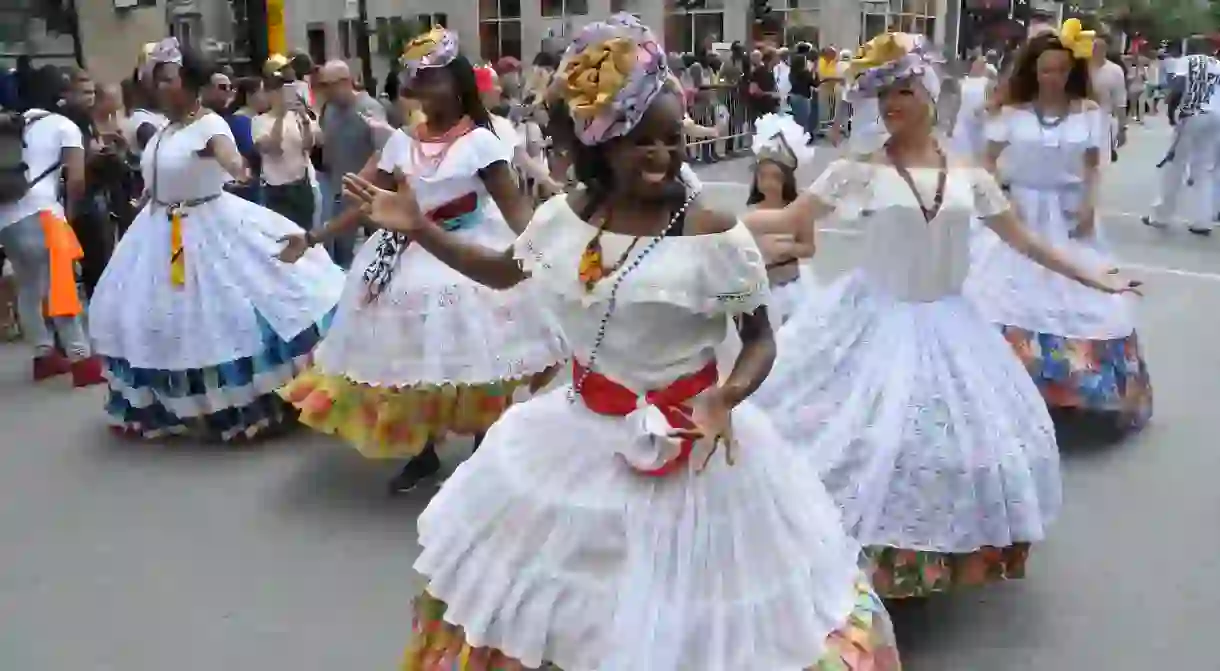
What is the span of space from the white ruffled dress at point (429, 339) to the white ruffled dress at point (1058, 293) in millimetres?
2249

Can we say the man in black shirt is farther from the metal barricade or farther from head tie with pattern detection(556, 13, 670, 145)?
head tie with pattern detection(556, 13, 670, 145)

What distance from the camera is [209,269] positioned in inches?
245

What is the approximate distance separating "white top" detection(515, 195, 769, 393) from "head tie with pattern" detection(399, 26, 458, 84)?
7.89 feet

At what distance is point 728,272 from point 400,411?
2.84 metres

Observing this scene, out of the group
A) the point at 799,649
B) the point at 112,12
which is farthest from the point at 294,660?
the point at 112,12

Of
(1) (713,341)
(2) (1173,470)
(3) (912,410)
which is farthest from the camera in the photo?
(2) (1173,470)

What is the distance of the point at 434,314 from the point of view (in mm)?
5203

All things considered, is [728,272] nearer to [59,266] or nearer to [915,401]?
[915,401]

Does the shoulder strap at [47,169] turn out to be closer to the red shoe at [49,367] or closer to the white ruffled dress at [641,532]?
the red shoe at [49,367]

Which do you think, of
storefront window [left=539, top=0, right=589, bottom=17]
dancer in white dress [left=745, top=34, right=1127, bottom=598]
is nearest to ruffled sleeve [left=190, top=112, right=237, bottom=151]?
dancer in white dress [left=745, top=34, right=1127, bottom=598]

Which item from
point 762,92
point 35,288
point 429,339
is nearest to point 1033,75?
point 429,339

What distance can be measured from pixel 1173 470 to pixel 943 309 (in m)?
2.28

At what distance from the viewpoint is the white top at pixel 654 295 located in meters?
2.67

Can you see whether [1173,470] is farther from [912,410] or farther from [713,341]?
[713,341]
